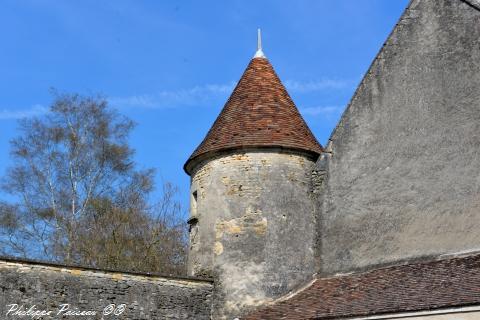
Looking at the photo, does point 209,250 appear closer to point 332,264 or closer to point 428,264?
point 332,264

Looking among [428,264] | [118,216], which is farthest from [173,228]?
[428,264]

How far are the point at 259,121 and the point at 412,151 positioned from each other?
344cm

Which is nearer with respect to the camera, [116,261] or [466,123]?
[466,123]

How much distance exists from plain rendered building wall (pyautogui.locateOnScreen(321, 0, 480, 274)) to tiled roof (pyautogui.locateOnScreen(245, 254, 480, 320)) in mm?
489

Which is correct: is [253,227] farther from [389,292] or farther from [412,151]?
[389,292]

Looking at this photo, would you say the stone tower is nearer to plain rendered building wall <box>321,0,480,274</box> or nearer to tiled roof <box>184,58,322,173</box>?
tiled roof <box>184,58,322,173</box>

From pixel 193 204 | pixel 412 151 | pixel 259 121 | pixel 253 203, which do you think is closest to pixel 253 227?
pixel 253 203

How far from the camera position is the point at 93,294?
13.6 meters

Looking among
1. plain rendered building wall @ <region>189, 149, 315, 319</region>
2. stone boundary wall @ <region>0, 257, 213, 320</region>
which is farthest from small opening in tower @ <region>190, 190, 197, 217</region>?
stone boundary wall @ <region>0, 257, 213, 320</region>

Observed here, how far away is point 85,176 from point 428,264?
43.6ft

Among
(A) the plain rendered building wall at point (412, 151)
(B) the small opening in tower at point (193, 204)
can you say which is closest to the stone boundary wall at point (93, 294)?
(B) the small opening in tower at point (193, 204)

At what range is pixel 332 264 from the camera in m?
15.2

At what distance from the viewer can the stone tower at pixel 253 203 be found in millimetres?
15055

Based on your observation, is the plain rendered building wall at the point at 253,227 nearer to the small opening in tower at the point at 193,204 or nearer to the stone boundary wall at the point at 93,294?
the small opening in tower at the point at 193,204
